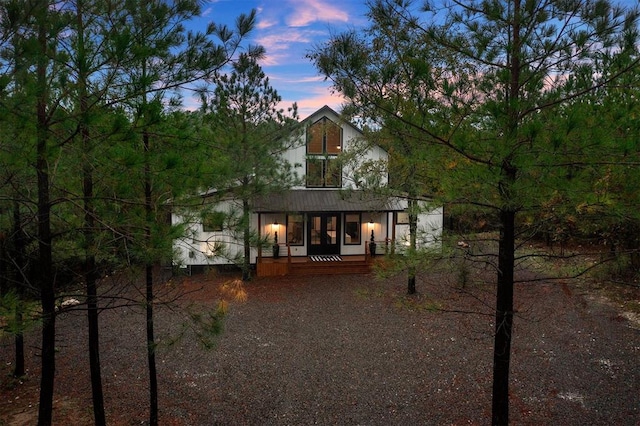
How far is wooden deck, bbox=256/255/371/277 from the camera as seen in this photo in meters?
16.7

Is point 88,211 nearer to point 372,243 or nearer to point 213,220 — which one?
point 213,220

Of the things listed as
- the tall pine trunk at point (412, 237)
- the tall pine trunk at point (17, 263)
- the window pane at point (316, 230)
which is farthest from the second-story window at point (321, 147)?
the tall pine trunk at point (17, 263)

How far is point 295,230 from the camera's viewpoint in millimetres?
18375

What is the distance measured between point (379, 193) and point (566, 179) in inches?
223

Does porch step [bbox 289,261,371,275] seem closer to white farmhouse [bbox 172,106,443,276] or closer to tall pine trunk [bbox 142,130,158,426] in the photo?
white farmhouse [bbox 172,106,443,276]

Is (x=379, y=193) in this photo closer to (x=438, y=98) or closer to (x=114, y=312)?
(x=438, y=98)

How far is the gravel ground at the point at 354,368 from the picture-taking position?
6.89m

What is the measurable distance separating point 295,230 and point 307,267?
2141 mm

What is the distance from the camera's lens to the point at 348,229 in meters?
18.8

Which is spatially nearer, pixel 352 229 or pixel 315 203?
pixel 315 203

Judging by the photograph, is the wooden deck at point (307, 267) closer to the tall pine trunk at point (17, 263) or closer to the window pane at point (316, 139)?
the window pane at point (316, 139)

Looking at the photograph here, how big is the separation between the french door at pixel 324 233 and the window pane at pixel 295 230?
0.38 meters

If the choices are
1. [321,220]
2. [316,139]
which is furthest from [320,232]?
[316,139]

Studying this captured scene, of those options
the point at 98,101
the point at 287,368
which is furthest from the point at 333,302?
the point at 98,101
